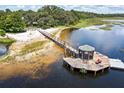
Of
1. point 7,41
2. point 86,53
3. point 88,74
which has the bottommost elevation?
point 7,41

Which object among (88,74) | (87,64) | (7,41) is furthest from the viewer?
(7,41)

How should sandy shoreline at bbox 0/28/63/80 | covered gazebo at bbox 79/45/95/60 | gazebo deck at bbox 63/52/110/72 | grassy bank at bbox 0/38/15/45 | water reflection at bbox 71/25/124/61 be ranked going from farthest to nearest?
grassy bank at bbox 0/38/15/45, water reflection at bbox 71/25/124/61, covered gazebo at bbox 79/45/95/60, gazebo deck at bbox 63/52/110/72, sandy shoreline at bbox 0/28/63/80

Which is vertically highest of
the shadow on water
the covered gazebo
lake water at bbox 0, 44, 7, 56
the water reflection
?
the covered gazebo

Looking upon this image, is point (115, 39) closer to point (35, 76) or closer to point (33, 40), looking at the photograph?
point (33, 40)

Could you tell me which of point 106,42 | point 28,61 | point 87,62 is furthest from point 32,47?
point 106,42

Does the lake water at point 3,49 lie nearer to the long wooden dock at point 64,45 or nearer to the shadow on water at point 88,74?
the long wooden dock at point 64,45

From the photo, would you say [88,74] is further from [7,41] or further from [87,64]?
[7,41]

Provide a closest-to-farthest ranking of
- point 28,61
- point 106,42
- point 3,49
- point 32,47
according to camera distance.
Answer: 1. point 28,61
2. point 32,47
3. point 3,49
4. point 106,42

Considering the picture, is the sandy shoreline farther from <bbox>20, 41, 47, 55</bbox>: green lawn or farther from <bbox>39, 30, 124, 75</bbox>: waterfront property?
<bbox>39, 30, 124, 75</bbox>: waterfront property

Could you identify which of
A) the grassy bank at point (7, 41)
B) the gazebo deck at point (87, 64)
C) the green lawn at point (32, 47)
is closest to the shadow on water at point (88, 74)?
the gazebo deck at point (87, 64)

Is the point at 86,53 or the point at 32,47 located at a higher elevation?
the point at 86,53

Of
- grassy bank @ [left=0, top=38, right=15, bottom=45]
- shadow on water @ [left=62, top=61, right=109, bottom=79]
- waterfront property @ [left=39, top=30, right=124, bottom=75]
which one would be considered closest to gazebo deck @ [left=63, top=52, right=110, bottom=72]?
waterfront property @ [left=39, top=30, right=124, bottom=75]

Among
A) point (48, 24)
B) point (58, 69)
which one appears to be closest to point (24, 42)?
point (58, 69)
